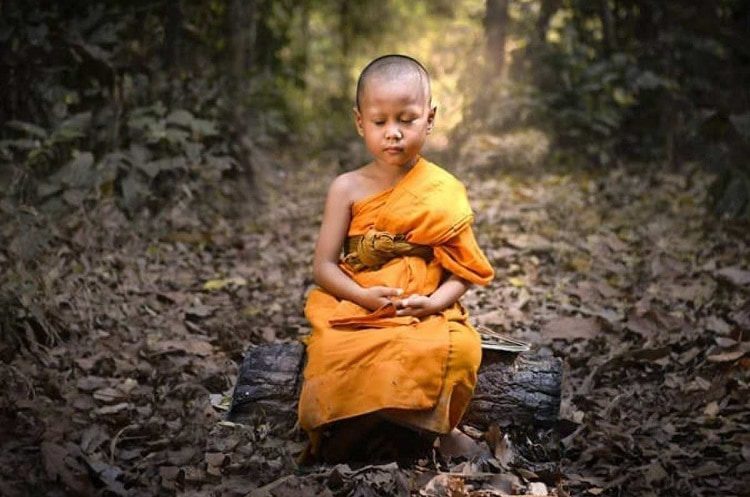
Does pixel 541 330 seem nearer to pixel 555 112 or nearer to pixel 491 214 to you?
pixel 491 214

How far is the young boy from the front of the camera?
2.91 metres

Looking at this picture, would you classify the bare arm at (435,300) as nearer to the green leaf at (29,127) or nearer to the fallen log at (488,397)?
the fallen log at (488,397)

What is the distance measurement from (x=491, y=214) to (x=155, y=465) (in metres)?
4.17

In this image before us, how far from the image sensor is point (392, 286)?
3.14 metres

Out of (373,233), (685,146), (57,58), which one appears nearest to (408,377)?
(373,233)

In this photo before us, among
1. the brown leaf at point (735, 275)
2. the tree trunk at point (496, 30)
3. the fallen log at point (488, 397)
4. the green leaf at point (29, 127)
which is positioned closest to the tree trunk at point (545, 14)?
the tree trunk at point (496, 30)

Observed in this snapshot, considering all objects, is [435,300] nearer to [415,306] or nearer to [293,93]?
[415,306]

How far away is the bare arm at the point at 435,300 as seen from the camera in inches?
120

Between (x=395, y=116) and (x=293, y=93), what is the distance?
8321mm

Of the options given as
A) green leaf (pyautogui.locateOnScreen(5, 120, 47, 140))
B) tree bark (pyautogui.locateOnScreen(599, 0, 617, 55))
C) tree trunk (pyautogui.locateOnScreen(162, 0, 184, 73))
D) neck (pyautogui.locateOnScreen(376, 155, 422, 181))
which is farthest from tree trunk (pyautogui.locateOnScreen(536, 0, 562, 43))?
neck (pyautogui.locateOnScreen(376, 155, 422, 181))

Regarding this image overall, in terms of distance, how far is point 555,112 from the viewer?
8.60m

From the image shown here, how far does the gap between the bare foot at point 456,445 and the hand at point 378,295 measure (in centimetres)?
55

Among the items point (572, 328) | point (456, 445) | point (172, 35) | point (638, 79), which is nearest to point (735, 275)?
point (572, 328)

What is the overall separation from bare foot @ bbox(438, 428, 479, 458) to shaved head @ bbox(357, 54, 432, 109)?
1233mm
